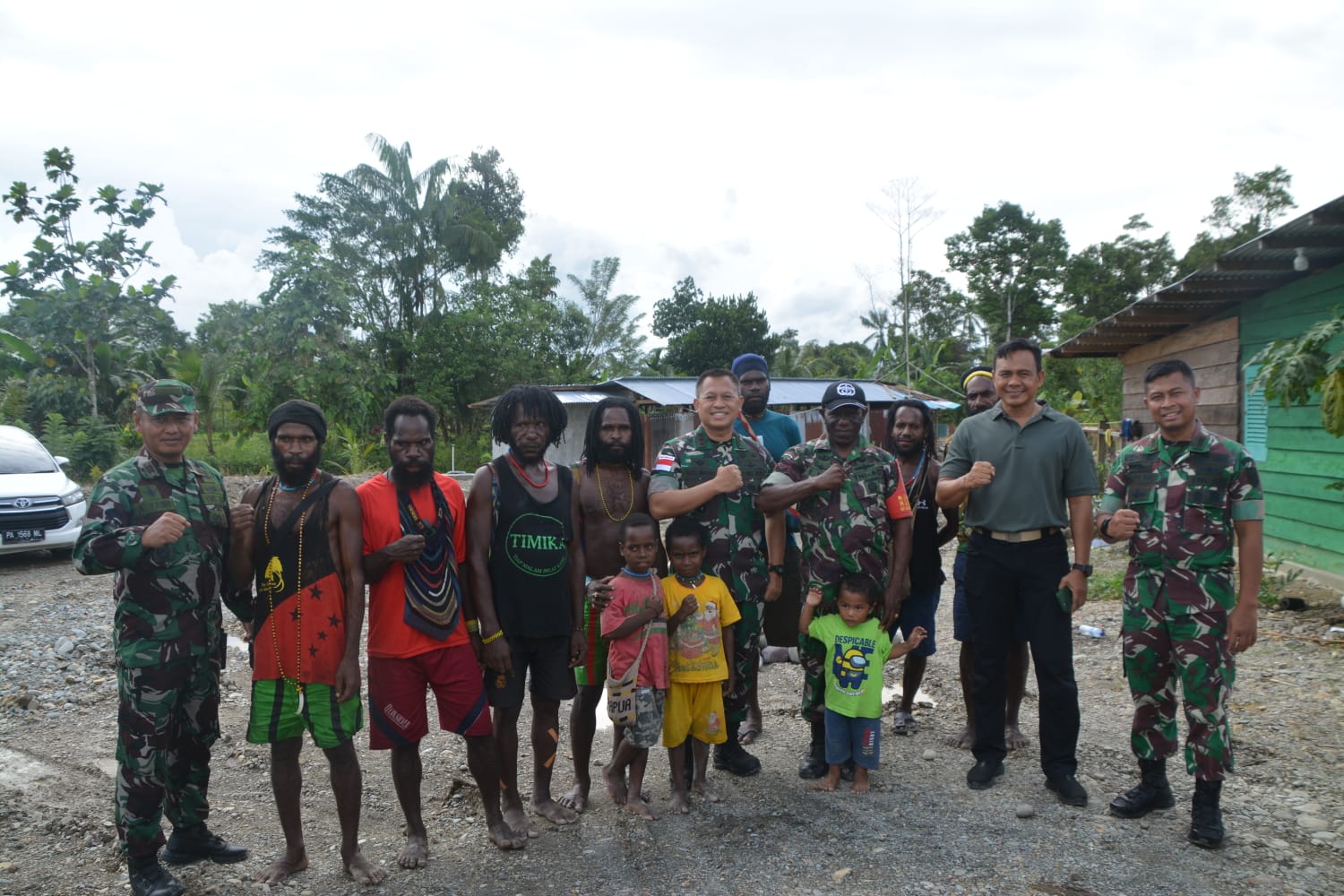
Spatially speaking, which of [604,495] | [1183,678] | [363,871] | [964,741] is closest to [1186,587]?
[1183,678]

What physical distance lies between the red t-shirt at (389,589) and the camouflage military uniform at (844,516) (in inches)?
61.3

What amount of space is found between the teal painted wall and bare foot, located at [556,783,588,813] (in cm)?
669

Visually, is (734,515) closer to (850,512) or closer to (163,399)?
(850,512)

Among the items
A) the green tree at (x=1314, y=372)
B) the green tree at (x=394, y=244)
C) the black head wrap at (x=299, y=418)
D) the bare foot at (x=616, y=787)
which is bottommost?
the bare foot at (x=616, y=787)

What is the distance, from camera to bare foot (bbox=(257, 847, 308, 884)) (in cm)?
310

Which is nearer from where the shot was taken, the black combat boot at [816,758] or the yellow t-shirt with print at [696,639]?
the yellow t-shirt with print at [696,639]

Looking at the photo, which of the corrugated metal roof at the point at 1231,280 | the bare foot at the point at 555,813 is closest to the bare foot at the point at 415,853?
the bare foot at the point at 555,813

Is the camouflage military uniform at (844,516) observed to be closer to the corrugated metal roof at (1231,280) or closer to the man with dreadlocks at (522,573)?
the man with dreadlocks at (522,573)

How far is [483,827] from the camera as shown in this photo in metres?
3.56

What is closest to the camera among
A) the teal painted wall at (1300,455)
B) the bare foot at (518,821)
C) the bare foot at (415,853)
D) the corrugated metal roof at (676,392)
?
the bare foot at (415,853)

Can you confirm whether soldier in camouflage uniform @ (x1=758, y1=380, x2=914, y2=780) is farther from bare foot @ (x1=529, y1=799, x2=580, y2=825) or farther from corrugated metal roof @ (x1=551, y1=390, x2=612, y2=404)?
corrugated metal roof @ (x1=551, y1=390, x2=612, y2=404)

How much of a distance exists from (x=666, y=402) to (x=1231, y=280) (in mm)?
10853

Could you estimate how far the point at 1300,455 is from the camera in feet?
24.9

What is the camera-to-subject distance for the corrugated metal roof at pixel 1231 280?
6.23 meters
